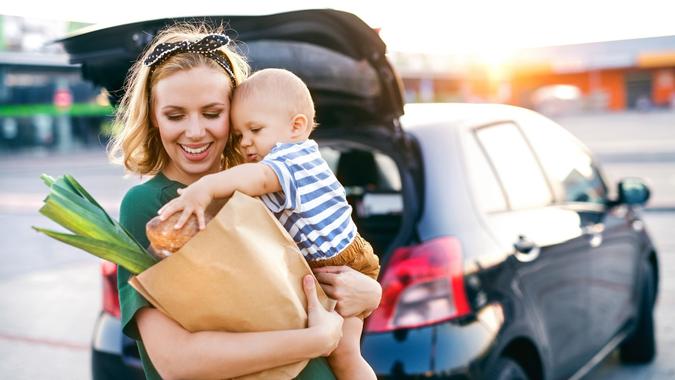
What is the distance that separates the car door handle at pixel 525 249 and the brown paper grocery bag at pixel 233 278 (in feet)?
6.87

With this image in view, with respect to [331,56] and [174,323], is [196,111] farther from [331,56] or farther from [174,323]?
[331,56]

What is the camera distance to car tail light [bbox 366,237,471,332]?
300 cm

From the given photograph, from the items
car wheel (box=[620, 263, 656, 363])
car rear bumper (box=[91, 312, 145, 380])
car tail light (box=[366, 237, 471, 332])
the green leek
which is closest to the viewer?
the green leek

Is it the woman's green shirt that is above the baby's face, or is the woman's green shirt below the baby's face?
below

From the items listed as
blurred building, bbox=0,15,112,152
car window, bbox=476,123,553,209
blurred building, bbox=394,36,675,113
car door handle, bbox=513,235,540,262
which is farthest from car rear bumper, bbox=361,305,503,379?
blurred building, bbox=394,36,675,113

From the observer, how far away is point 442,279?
303cm

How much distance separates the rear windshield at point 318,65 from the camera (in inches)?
112

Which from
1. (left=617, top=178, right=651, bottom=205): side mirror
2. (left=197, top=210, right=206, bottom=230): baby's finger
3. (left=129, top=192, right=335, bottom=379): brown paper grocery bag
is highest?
(left=197, top=210, right=206, bottom=230): baby's finger

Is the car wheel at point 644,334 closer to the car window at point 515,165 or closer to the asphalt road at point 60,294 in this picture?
the asphalt road at point 60,294

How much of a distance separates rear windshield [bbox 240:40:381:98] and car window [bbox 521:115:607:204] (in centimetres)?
141

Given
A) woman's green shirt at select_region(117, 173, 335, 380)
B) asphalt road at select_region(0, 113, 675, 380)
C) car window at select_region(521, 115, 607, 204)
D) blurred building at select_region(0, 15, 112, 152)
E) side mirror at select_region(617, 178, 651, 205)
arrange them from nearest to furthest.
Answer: woman's green shirt at select_region(117, 173, 335, 380)
car window at select_region(521, 115, 607, 204)
side mirror at select_region(617, 178, 651, 205)
asphalt road at select_region(0, 113, 675, 380)
blurred building at select_region(0, 15, 112, 152)

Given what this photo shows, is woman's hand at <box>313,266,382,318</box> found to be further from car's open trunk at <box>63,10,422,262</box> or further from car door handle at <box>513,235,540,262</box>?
car door handle at <box>513,235,540,262</box>

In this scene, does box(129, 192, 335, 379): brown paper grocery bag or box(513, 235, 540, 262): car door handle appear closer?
box(129, 192, 335, 379): brown paper grocery bag

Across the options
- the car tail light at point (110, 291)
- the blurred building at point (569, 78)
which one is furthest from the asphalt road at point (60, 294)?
the blurred building at point (569, 78)
